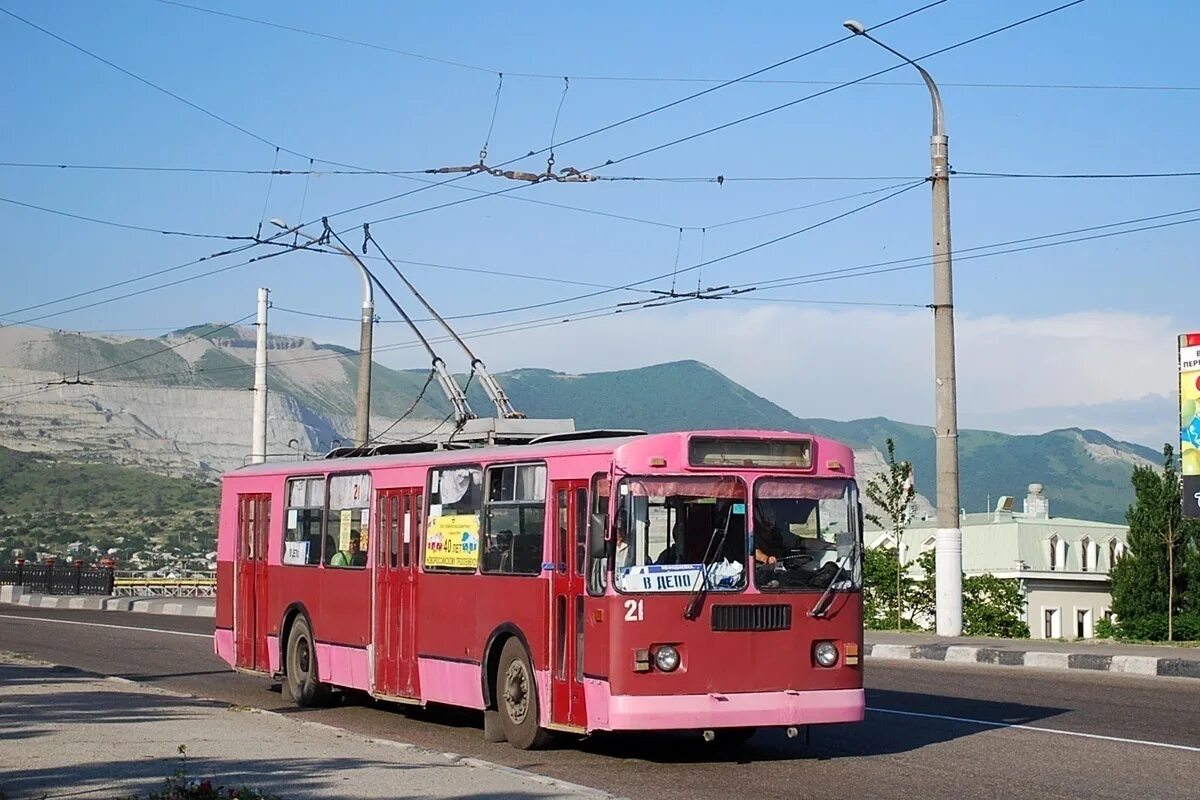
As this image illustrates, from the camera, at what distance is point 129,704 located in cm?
1595

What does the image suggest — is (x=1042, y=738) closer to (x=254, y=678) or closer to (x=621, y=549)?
(x=621, y=549)

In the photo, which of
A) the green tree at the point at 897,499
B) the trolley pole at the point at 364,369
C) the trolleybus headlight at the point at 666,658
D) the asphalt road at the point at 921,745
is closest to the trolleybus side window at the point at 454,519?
the asphalt road at the point at 921,745

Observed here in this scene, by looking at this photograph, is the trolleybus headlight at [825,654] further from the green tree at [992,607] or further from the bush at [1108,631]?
the bush at [1108,631]

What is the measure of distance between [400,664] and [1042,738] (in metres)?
5.62

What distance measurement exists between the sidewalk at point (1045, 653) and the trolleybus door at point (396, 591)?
9.88m

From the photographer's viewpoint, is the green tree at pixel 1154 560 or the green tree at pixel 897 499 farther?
the green tree at pixel 1154 560

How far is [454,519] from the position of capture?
15.0 meters

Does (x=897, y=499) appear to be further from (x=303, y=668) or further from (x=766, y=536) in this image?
(x=766, y=536)

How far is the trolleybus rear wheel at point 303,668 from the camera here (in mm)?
17516

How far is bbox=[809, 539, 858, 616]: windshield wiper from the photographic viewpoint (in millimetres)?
12648

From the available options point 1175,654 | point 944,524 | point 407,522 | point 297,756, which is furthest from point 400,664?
point 944,524

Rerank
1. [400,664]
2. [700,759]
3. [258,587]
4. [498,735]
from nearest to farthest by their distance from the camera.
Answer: [700,759] < [498,735] < [400,664] < [258,587]

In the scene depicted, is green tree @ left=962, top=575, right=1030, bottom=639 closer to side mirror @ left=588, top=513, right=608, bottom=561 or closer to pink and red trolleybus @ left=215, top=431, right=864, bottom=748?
pink and red trolleybus @ left=215, top=431, right=864, bottom=748

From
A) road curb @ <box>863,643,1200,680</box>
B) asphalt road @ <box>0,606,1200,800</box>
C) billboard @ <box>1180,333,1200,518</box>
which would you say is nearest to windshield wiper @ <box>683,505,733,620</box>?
asphalt road @ <box>0,606,1200,800</box>
